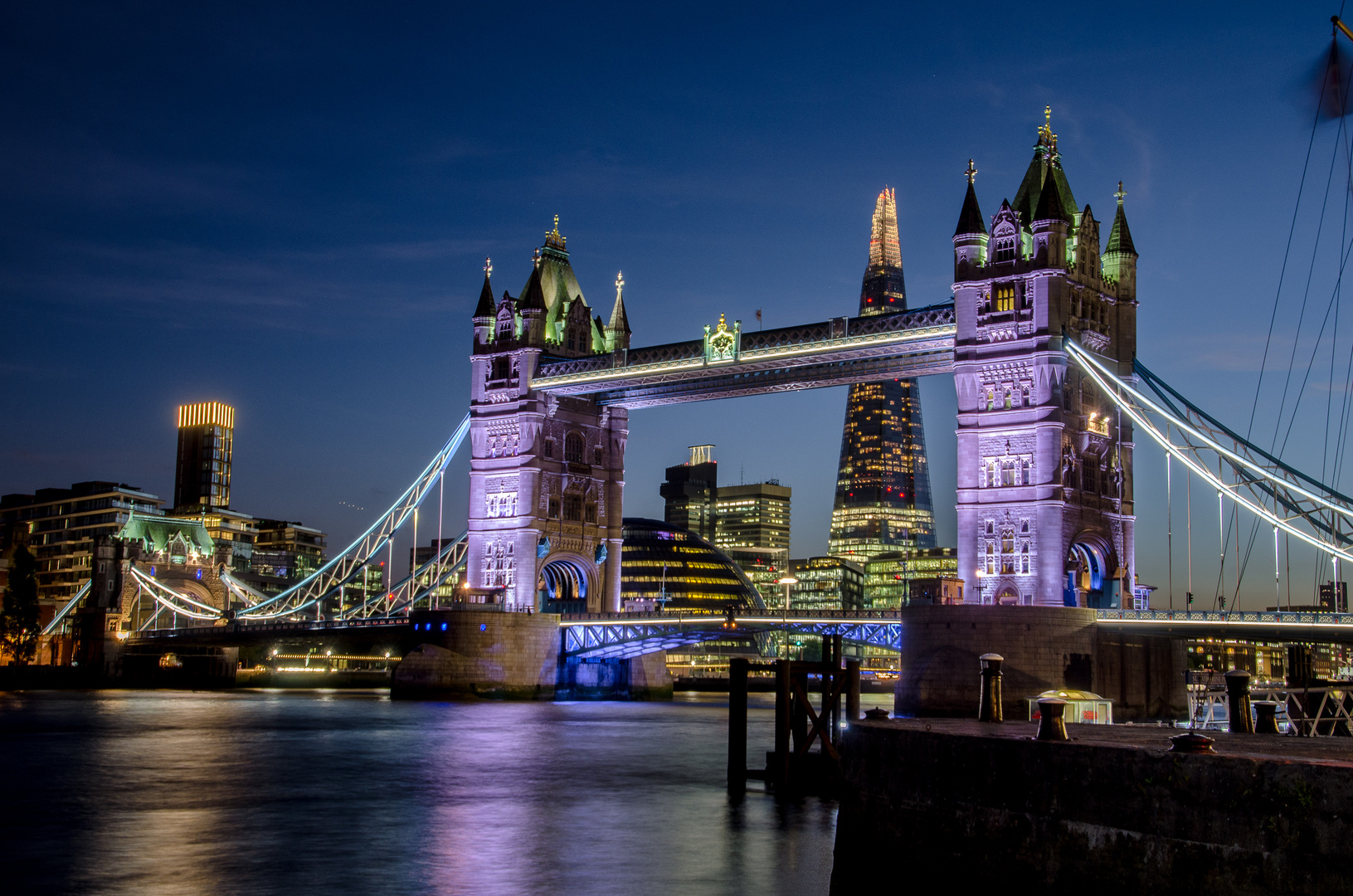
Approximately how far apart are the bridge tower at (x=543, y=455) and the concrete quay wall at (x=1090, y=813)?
6256 cm

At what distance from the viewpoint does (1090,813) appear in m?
15.5

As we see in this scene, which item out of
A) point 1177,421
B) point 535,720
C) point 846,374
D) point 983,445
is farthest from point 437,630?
point 1177,421

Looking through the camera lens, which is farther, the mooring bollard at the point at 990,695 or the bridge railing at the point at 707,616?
the bridge railing at the point at 707,616

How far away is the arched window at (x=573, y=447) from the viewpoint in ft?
278

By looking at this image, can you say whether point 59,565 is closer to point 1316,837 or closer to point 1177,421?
point 1177,421

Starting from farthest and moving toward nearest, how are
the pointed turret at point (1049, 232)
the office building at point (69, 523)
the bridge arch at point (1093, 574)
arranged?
the office building at point (69, 523) → the bridge arch at point (1093, 574) → the pointed turret at point (1049, 232)

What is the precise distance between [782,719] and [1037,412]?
106ft

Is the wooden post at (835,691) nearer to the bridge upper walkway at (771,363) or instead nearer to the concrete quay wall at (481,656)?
the bridge upper walkway at (771,363)

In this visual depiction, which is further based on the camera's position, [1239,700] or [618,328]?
[618,328]

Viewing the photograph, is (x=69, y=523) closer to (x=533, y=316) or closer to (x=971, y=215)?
(x=533, y=316)

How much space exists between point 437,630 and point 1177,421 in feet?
134

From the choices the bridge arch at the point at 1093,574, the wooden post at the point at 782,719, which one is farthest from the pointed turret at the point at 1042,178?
the wooden post at the point at 782,719

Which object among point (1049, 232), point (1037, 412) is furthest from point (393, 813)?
point (1049, 232)

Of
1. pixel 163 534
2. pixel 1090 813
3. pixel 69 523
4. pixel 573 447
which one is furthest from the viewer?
pixel 69 523
